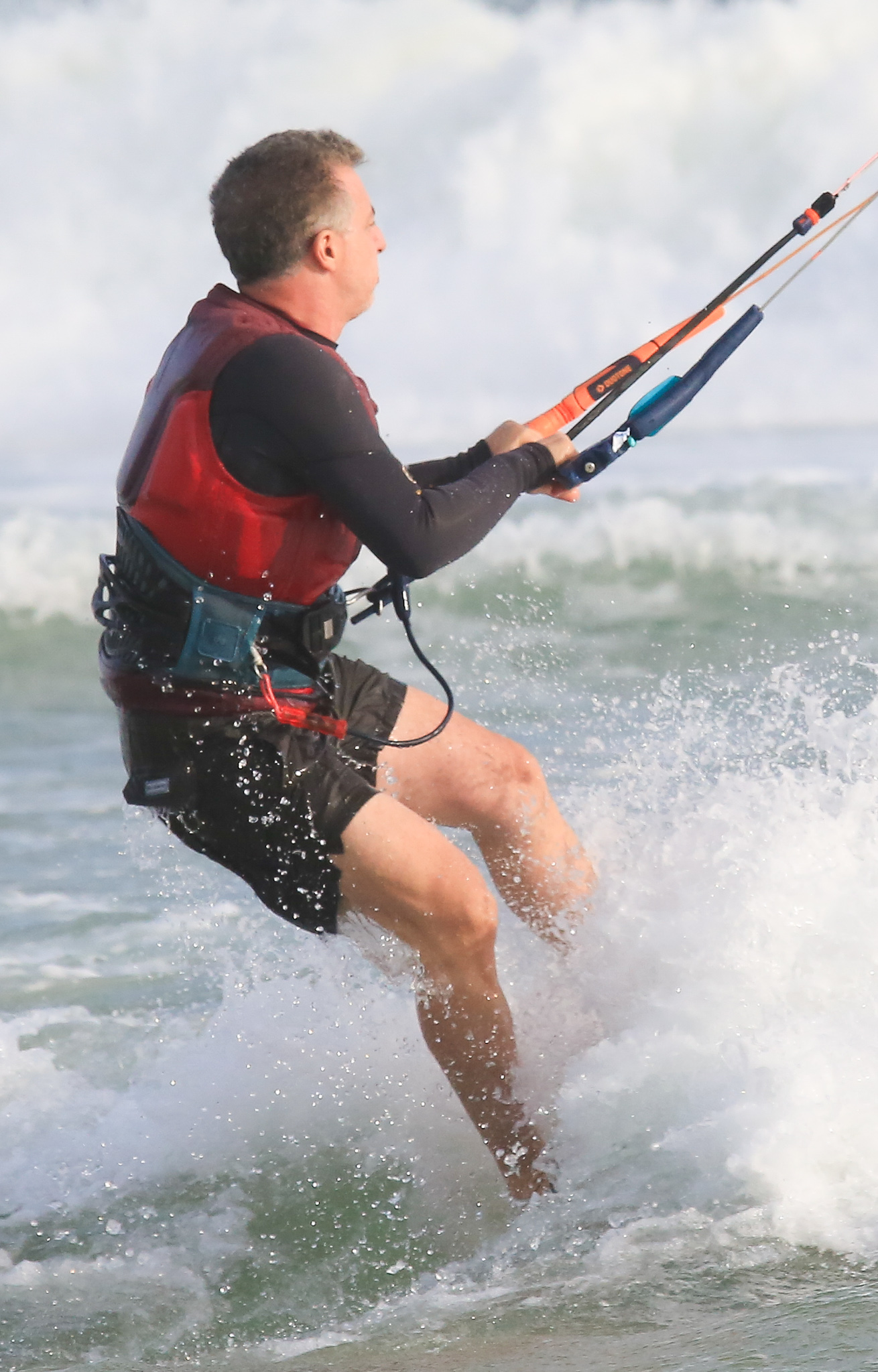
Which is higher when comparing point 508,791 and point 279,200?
point 279,200

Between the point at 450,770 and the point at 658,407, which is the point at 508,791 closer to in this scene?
the point at 450,770

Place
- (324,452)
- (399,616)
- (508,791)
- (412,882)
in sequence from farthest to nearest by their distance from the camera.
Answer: (508,791) → (399,616) → (412,882) → (324,452)

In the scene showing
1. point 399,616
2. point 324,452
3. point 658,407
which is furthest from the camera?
point 658,407

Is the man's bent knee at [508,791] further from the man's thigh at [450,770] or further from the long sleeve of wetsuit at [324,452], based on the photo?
the long sleeve of wetsuit at [324,452]

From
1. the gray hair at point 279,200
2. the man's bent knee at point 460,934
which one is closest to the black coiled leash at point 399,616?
the man's bent knee at point 460,934

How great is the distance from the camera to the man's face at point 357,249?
8.32 feet

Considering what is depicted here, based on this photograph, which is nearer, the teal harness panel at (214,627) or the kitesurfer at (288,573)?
the kitesurfer at (288,573)

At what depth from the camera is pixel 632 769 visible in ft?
11.5

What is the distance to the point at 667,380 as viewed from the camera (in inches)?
111

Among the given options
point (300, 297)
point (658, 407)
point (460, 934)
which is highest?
point (300, 297)

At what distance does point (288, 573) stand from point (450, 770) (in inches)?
22.4

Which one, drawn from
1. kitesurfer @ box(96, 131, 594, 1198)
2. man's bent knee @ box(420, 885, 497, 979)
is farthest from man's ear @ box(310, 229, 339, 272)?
man's bent knee @ box(420, 885, 497, 979)

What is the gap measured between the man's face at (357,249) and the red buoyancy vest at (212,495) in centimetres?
12

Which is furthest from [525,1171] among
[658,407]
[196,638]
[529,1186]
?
[658,407]
